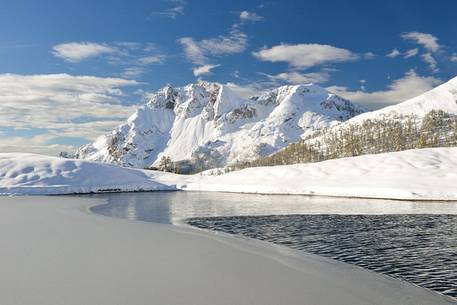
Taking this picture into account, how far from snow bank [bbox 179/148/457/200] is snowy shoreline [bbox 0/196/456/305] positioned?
4153 cm

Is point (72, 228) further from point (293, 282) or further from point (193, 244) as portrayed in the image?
point (293, 282)

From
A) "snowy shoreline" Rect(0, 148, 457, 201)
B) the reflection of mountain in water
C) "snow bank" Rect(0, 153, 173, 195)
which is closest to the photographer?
the reflection of mountain in water

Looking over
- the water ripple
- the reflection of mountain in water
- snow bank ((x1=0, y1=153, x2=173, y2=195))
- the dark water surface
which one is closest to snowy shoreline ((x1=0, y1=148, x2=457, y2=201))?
snow bank ((x1=0, y1=153, x2=173, y2=195))

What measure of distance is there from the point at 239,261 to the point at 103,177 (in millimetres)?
88421

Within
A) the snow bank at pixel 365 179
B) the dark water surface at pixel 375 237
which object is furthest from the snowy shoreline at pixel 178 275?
the snow bank at pixel 365 179

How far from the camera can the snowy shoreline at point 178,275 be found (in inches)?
433

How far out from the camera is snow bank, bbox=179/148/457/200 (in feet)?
182

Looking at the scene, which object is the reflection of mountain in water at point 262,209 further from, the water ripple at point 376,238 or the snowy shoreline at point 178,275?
the snowy shoreline at point 178,275

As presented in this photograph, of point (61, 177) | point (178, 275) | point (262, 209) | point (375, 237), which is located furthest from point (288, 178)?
point (178, 275)

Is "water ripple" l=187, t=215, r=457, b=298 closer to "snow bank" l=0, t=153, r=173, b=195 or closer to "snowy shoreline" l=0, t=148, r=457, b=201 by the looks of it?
"snowy shoreline" l=0, t=148, r=457, b=201

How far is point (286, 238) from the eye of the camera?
22.5 meters

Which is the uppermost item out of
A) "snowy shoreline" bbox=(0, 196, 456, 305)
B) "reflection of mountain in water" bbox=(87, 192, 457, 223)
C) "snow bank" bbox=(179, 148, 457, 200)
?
"snow bank" bbox=(179, 148, 457, 200)

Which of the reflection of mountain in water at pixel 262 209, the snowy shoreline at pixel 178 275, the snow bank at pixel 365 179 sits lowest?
the snowy shoreline at pixel 178 275

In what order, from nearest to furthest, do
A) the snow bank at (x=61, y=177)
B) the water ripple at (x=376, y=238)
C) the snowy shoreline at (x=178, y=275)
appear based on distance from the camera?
the snowy shoreline at (x=178, y=275)
the water ripple at (x=376, y=238)
the snow bank at (x=61, y=177)
